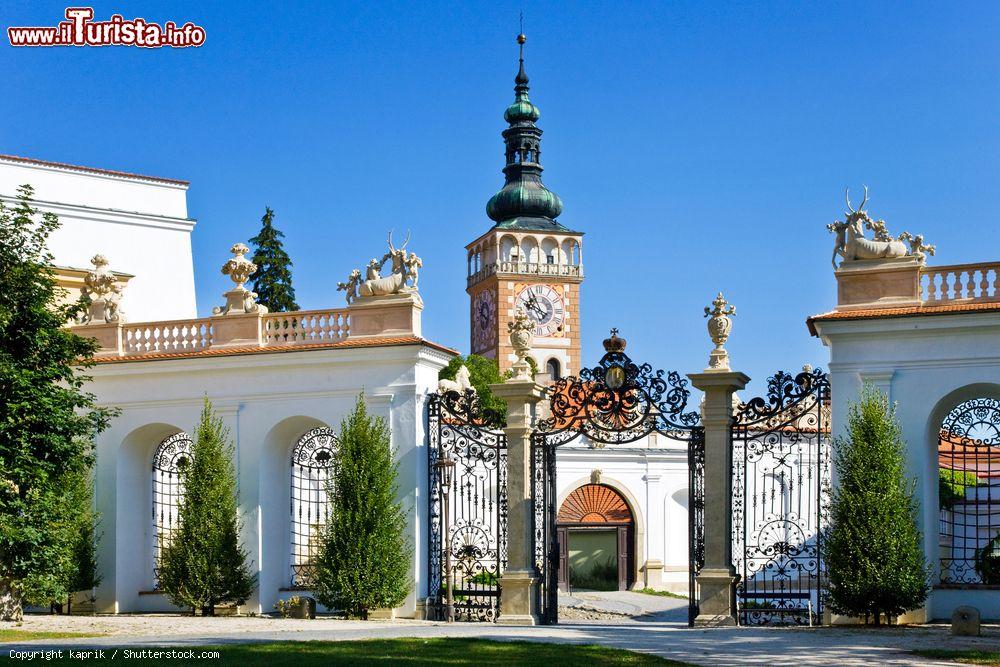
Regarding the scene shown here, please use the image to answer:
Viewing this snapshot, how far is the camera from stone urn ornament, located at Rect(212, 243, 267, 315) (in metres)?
30.0

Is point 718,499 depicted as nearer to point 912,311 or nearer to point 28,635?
point 912,311

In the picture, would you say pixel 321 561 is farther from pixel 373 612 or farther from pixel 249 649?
pixel 249 649

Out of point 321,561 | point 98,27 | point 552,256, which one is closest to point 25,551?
point 321,561

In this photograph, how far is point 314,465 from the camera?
3072cm

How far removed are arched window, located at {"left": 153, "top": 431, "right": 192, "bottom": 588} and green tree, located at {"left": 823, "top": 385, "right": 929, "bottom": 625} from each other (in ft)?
43.3

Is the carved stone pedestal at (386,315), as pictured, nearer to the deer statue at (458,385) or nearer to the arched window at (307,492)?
the deer statue at (458,385)

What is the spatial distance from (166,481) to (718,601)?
1263 centimetres

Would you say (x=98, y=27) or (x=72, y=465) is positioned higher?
(x=98, y=27)

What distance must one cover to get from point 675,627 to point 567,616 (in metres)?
9.24

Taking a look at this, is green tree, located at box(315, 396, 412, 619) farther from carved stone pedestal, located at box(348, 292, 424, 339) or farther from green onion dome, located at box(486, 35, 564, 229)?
green onion dome, located at box(486, 35, 564, 229)

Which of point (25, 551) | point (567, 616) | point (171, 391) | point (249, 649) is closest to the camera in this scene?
point (249, 649)

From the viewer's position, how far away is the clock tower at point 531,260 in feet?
321

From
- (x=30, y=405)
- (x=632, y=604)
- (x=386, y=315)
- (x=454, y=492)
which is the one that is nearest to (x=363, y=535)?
(x=454, y=492)

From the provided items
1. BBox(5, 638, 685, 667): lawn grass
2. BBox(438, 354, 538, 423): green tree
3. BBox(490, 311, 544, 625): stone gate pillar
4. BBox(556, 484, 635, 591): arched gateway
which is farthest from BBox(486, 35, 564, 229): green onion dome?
BBox(5, 638, 685, 667): lawn grass
